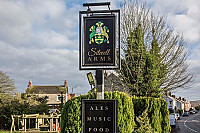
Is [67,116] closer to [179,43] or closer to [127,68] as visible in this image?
[127,68]

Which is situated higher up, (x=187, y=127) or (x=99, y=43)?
(x=99, y=43)

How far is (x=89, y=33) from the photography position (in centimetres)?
574

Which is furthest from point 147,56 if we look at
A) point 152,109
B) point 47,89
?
point 47,89

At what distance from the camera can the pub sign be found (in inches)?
222

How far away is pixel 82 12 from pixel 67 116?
3.58 m

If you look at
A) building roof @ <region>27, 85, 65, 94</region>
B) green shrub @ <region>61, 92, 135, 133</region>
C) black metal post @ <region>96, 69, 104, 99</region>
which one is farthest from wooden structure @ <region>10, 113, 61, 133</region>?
building roof @ <region>27, 85, 65, 94</region>

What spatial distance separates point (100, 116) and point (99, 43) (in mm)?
1624

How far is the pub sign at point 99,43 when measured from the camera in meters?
5.63

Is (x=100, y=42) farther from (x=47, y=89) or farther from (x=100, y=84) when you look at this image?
(x=47, y=89)

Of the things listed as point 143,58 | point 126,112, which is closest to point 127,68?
point 143,58

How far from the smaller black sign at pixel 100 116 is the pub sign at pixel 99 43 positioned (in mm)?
825

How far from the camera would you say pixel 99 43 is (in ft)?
18.5

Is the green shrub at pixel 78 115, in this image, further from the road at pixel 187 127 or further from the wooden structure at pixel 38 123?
the road at pixel 187 127

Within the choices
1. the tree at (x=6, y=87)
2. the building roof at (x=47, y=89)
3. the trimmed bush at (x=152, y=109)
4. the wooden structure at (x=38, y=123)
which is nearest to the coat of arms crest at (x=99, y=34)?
the trimmed bush at (x=152, y=109)
